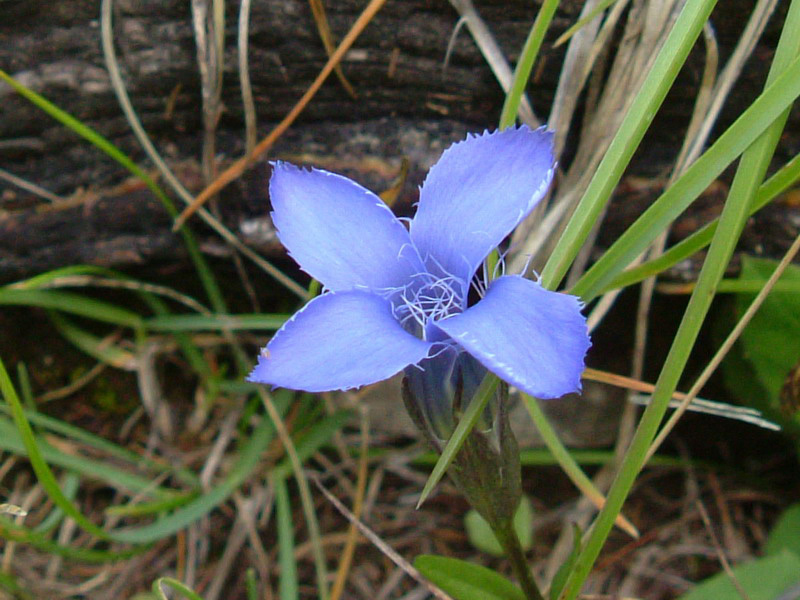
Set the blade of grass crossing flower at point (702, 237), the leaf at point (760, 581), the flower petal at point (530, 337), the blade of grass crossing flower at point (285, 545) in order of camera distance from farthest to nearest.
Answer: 1. the blade of grass crossing flower at point (285, 545)
2. the leaf at point (760, 581)
3. the blade of grass crossing flower at point (702, 237)
4. the flower petal at point (530, 337)

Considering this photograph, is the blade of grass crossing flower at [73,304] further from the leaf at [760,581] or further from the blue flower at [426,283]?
the leaf at [760,581]

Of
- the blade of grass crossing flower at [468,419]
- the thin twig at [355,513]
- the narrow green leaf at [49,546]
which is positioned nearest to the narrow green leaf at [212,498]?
the narrow green leaf at [49,546]

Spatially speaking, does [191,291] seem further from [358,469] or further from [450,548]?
[450,548]

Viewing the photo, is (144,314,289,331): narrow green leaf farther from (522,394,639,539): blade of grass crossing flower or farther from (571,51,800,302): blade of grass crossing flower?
(571,51,800,302): blade of grass crossing flower

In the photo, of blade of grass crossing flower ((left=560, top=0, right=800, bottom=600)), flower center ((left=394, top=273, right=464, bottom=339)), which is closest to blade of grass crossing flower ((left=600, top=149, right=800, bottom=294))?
blade of grass crossing flower ((left=560, top=0, right=800, bottom=600))

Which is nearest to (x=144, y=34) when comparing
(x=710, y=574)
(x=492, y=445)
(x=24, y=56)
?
(x=24, y=56)

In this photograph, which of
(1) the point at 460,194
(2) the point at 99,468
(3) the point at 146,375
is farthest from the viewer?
(3) the point at 146,375
